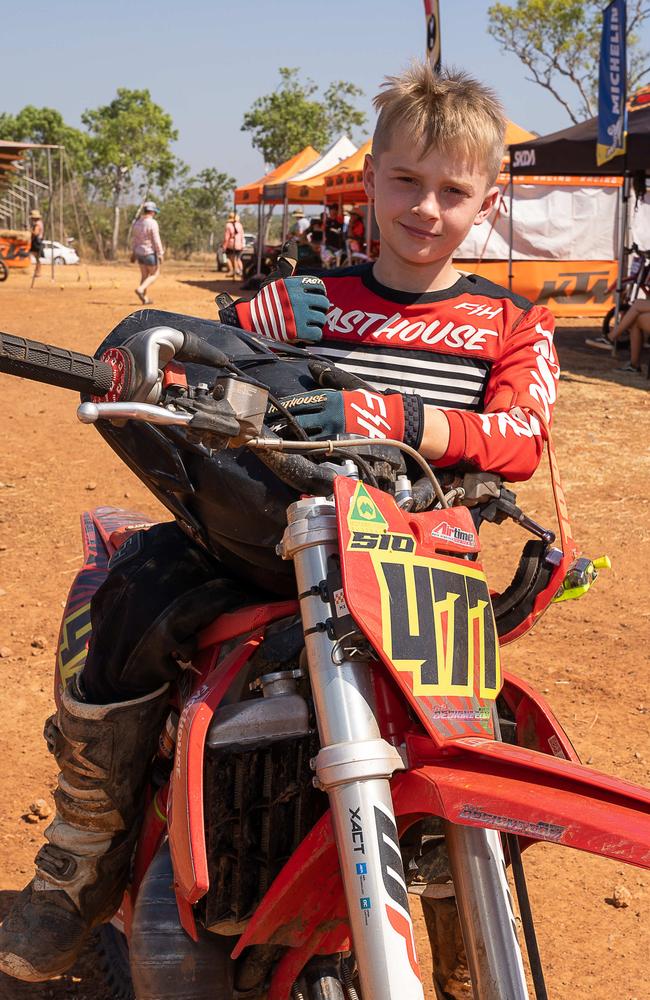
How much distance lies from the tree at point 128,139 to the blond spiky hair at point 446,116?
60.2 metres

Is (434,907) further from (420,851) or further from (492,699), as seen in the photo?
(492,699)

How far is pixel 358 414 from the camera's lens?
5.71 feet

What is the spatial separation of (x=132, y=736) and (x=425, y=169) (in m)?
1.32

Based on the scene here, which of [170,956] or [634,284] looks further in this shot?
[634,284]

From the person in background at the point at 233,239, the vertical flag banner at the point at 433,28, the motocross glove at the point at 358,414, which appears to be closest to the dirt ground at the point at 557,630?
the motocross glove at the point at 358,414

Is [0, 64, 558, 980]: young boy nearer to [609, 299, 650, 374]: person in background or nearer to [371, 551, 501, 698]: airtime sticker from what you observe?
[371, 551, 501, 698]: airtime sticker

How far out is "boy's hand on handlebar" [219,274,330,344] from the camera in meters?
1.91

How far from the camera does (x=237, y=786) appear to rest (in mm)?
1838

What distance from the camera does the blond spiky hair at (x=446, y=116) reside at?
6.79 ft

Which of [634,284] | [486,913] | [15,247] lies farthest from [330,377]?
A: [15,247]

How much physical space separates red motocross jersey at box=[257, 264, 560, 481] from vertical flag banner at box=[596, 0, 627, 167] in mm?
10970

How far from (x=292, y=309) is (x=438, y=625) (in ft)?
2.27

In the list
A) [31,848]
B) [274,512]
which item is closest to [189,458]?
[274,512]

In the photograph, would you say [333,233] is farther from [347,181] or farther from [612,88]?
[612,88]
